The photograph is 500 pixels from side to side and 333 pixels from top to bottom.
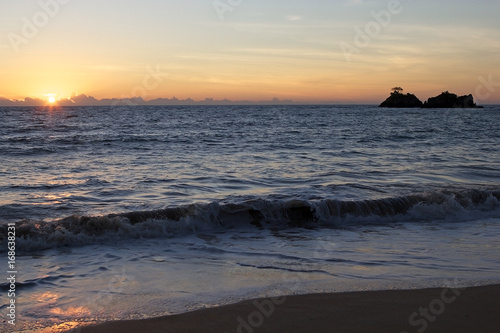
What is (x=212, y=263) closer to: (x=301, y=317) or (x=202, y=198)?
(x=301, y=317)

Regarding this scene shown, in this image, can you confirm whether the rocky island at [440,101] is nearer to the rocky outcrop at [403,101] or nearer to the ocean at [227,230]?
the rocky outcrop at [403,101]

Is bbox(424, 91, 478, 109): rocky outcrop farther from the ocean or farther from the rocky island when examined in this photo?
the ocean

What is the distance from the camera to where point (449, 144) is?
25312 mm

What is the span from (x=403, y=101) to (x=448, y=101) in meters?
14.6

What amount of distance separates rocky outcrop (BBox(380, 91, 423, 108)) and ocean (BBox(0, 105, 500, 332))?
118252mm

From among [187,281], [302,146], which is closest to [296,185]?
[187,281]

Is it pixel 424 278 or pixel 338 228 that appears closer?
pixel 424 278

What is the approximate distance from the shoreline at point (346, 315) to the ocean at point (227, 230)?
231mm

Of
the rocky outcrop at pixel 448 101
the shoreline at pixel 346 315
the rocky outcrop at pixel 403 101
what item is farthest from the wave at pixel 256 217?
the rocky outcrop at pixel 403 101

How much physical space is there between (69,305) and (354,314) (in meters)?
2.98

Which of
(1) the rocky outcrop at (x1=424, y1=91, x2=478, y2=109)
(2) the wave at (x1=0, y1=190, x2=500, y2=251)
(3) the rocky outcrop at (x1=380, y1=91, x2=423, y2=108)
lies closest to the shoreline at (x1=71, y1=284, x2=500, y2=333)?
(2) the wave at (x1=0, y1=190, x2=500, y2=251)

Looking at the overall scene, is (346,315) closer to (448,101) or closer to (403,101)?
(448,101)

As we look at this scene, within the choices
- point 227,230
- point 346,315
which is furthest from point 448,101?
point 346,315

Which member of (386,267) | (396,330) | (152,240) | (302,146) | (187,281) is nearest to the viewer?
(396,330)
